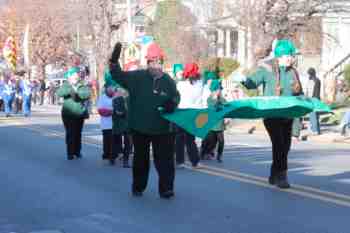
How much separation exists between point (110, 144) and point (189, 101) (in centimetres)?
188

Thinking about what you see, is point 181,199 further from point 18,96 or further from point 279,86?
point 18,96

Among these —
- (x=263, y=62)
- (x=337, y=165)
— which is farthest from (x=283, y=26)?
(x=263, y=62)

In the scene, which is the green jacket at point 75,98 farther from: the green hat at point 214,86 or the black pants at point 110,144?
the green hat at point 214,86

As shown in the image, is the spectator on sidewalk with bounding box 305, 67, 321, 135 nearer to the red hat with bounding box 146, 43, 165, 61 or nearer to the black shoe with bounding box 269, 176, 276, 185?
the black shoe with bounding box 269, 176, 276, 185

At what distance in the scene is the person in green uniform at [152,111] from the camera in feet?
32.6

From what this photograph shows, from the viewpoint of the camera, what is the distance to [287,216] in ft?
28.8

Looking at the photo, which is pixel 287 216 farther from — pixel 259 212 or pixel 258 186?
pixel 258 186

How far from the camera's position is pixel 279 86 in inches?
413

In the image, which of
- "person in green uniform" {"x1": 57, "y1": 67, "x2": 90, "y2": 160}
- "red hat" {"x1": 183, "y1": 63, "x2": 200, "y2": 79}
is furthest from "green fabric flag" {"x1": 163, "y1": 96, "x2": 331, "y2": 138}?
"person in green uniform" {"x1": 57, "y1": 67, "x2": 90, "y2": 160}

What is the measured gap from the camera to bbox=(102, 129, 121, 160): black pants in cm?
1416

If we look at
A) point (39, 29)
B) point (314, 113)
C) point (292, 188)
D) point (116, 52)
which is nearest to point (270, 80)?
point (292, 188)

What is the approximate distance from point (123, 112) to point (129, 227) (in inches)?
210

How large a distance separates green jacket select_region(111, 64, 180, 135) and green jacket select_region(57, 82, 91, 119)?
201 inches

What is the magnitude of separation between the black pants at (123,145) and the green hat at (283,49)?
12.4 feet
